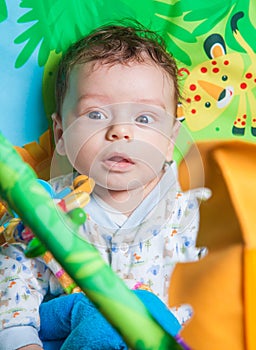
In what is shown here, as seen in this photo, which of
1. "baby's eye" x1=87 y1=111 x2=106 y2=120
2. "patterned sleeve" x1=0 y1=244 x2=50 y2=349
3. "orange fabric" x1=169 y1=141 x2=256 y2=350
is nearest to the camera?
"orange fabric" x1=169 y1=141 x2=256 y2=350

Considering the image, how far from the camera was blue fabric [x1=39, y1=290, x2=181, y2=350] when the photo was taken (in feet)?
2.30

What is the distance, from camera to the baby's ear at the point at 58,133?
3.24 ft

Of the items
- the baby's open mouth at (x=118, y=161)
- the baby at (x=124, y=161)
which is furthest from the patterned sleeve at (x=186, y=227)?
the baby's open mouth at (x=118, y=161)

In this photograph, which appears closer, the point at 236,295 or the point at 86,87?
the point at 236,295

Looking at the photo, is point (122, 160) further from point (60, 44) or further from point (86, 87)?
point (60, 44)

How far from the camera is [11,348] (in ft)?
2.56

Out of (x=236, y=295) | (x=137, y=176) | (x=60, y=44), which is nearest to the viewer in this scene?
(x=236, y=295)

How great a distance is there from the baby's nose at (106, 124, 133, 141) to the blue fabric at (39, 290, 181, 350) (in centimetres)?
22

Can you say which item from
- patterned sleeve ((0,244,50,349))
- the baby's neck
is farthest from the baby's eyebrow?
patterned sleeve ((0,244,50,349))

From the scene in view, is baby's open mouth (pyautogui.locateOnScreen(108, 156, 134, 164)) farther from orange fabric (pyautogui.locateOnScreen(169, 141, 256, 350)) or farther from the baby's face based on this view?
orange fabric (pyautogui.locateOnScreen(169, 141, 256, 350))

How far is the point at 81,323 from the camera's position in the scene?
0.74 metres

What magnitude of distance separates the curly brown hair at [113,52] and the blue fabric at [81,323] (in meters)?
0.34

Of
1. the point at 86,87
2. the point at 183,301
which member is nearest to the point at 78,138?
the point at 86,87

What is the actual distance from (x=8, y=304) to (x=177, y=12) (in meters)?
0.58
